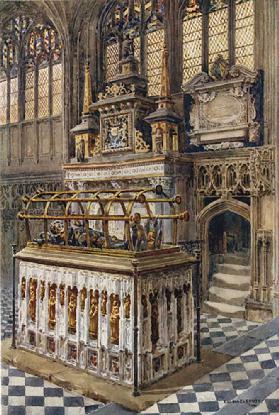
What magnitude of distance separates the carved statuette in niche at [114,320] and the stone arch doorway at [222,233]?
3086 millimetres

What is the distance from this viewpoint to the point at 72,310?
187 inches

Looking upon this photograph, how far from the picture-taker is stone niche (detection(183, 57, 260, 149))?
678 centimetres

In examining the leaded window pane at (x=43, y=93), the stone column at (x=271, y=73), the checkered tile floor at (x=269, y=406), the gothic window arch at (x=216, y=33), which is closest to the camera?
the checkered tile floor at (x=269, y=406)

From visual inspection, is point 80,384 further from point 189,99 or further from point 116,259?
point 189,99

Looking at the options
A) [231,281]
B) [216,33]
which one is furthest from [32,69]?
[231,281]

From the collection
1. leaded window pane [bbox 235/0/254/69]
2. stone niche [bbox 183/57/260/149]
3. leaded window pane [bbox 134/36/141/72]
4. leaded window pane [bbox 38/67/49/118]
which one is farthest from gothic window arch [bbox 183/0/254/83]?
leaded window pane [bbox 38/67/49/118]

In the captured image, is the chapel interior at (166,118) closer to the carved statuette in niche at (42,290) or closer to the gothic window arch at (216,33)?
the gothic window arch at (216,33)

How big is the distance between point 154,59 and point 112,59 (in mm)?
1124

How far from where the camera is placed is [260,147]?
6.46 m

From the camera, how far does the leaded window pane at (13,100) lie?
980cm

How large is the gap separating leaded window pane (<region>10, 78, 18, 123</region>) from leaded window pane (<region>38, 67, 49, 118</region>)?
1.97ft

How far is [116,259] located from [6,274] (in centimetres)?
520

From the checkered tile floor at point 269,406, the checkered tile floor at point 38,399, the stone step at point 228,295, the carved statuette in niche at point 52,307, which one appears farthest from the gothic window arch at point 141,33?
the checkered tile floor at point 269,406

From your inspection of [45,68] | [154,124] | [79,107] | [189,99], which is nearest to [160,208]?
[154,124]
